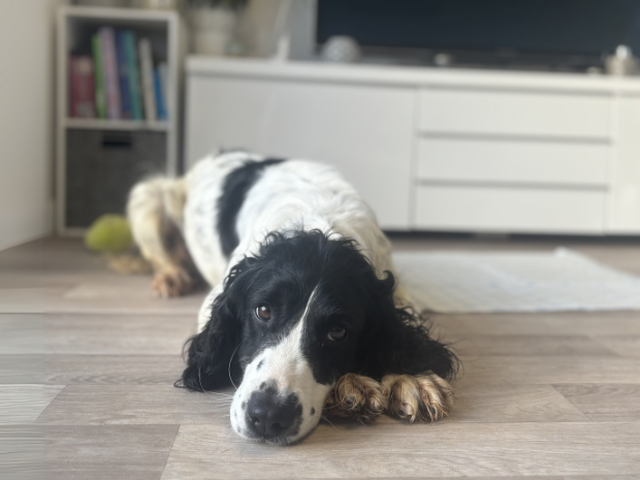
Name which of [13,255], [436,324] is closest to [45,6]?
[13,255]

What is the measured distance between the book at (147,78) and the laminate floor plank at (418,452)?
2.94 meters

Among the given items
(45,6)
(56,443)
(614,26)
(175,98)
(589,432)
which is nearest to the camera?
(56,443)

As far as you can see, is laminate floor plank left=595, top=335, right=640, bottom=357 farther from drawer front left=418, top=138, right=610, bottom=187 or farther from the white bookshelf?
the white bookshelf

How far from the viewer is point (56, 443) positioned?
1104mm

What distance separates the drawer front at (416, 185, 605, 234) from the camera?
3990 mm

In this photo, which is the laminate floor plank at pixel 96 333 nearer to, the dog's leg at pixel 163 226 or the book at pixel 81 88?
the dog's leg at pixel 163 226

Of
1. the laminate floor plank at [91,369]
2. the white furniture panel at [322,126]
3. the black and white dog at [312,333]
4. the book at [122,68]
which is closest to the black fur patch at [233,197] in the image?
the black and white dog at [312,333]

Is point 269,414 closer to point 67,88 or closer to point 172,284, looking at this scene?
point 172,284

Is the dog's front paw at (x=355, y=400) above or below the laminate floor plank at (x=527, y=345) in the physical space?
above

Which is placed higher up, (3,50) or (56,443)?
(3,50)

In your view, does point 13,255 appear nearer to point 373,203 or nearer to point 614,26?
point 373,203

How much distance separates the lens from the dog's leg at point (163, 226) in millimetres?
2611

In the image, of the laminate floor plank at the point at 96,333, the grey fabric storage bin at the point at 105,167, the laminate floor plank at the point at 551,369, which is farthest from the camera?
the grey fabric storage bin at the point at 105,167

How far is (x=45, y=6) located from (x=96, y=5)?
0.45 metres
